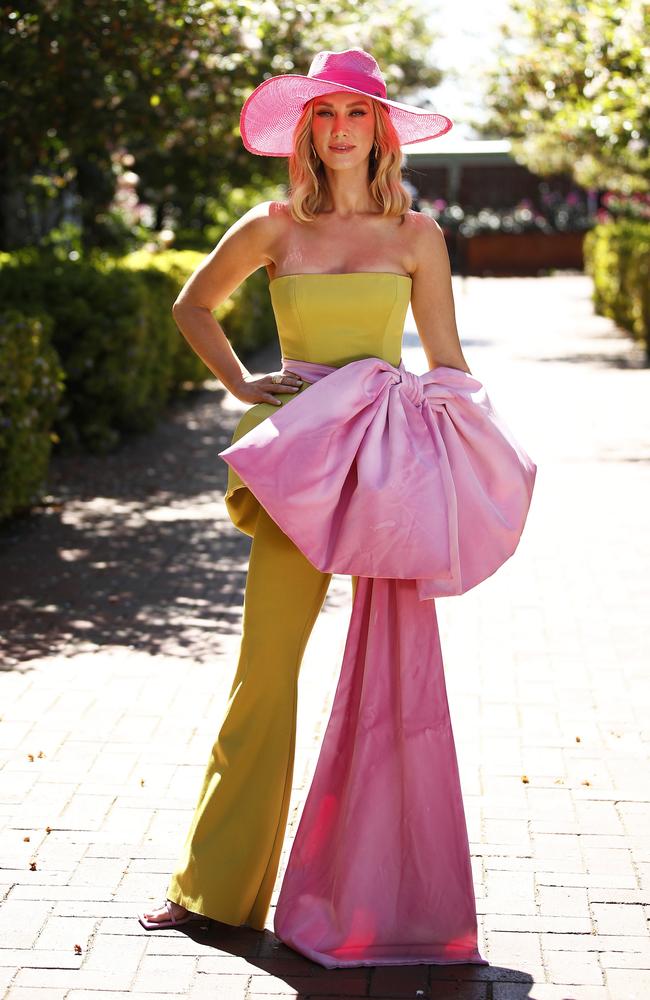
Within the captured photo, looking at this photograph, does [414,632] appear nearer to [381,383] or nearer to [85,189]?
[381,383]

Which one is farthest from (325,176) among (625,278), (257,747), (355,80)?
(625,278)

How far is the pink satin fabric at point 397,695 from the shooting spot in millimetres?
3324

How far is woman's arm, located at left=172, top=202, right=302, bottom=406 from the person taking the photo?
3.54 m

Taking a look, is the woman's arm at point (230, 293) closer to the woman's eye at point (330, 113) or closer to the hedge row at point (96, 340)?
the woman's eye at point (330, 113)

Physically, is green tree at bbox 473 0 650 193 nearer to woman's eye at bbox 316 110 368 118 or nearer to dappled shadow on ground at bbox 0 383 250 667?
dappled shadow on ground at bbox 0 383 250 667

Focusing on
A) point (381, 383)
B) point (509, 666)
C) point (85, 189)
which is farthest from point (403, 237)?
point (85, 189)

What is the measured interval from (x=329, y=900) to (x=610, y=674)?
2696mm

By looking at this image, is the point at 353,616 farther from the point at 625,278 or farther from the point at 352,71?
the point at 625,278

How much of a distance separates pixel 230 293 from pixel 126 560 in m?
4.60

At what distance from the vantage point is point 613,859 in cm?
412

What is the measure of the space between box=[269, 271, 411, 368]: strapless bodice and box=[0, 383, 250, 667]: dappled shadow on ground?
295 cm

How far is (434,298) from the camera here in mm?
3562

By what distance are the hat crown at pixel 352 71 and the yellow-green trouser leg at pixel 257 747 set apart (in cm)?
107

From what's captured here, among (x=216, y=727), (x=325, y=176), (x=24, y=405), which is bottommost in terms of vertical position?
(x=24, y=405)
